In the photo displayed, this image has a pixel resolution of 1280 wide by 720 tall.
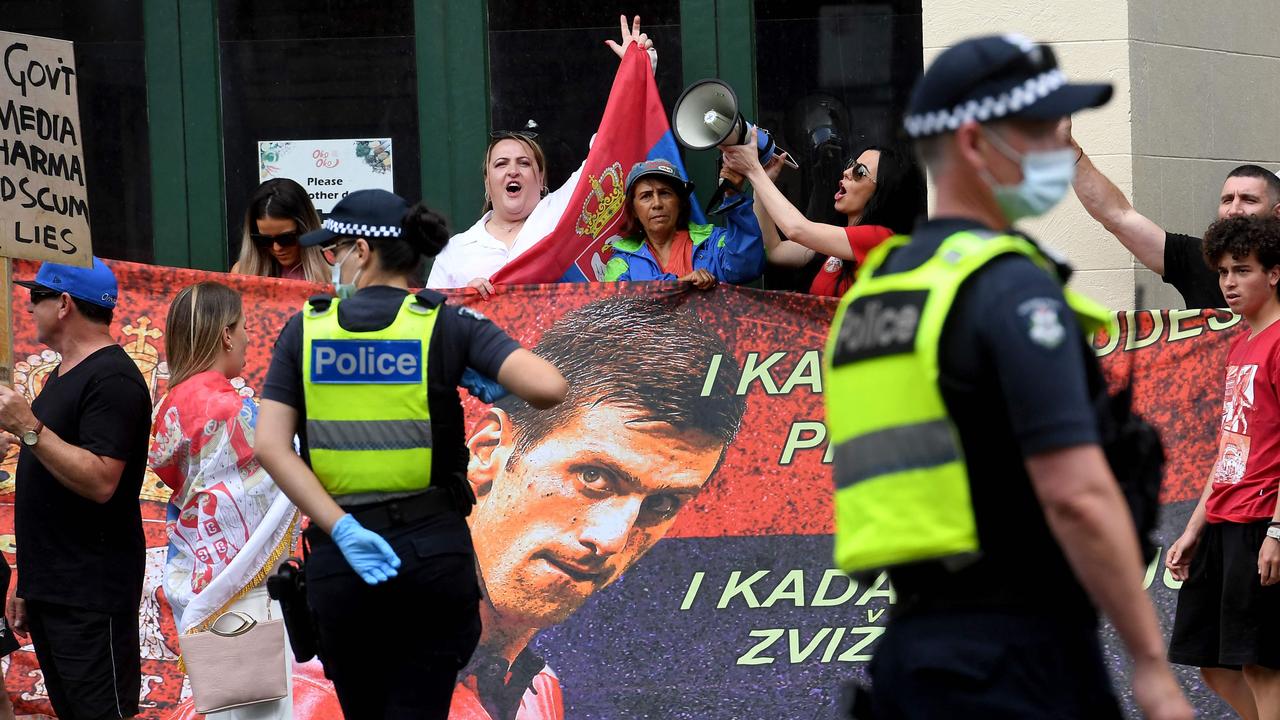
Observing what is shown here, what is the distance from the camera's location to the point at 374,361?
4.23 metres

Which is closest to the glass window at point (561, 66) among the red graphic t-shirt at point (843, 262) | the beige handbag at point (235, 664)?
the red graphic t-shirt at point (843, 262)

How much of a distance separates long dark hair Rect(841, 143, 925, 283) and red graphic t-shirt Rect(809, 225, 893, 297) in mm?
24

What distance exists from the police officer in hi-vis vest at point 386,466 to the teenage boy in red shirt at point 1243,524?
2532mm

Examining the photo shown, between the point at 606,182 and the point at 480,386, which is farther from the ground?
the point at 606,182

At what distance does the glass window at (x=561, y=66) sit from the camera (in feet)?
25.9

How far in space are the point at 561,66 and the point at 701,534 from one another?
9.12 feet

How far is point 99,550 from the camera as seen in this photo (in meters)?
5.52

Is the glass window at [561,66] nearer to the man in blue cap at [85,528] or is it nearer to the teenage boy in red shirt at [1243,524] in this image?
the man in blue cap at [85,528]

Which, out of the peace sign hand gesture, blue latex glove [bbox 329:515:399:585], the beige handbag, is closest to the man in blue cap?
the beige handbag

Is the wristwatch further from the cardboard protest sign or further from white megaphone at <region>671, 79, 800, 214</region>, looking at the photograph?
white megaphone at <region>671, 79, 800, 214</region>

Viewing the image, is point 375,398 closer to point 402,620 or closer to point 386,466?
point 386,466

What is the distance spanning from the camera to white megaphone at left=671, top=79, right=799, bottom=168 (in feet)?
21.3

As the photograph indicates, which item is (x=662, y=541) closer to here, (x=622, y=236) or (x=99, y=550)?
(x=622, y=236)

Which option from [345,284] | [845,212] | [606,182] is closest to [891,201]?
[845,212]
